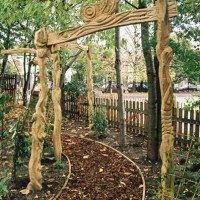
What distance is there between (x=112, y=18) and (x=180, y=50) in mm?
1478

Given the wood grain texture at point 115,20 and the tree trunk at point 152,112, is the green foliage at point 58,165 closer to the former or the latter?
the tree trunk at point 152,112

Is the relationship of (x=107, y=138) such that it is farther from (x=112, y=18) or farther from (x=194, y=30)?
(x=112, y=18)

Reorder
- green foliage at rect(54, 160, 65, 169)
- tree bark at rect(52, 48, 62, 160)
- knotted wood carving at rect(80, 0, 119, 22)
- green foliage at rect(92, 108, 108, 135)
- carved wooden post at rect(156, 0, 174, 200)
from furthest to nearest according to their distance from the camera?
green foliage at rect(92, 108, 108, 135) < tree bark at rect(52, 48, 62, 160) < green foliage at rect(54, 160, 65, 169) < knotted wood carving at rect(80, 0, 119, 22) < carved wooden post at rect(156, 0, 174, 200)

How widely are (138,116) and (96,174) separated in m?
3.79

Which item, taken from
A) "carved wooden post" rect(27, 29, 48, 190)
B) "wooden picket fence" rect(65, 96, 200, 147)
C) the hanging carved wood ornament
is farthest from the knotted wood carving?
"wooden picket fence" rect(65, 96, 200, 147)

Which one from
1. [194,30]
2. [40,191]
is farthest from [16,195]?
[194,30]

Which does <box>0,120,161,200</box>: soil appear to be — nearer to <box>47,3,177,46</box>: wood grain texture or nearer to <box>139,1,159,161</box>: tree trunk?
<box>139,1,159,161</box>: tree trunk

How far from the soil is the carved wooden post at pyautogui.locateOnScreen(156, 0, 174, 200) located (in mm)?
294

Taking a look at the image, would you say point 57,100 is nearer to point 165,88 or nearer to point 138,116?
point 165,88

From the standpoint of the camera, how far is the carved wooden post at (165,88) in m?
2.84

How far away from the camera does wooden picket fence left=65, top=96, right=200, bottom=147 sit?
22.4 ft

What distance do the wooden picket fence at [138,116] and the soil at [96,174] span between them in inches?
39.4

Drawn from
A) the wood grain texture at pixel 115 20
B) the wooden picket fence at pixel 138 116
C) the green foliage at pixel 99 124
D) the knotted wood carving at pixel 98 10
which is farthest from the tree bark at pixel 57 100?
the wooden picket fence at pixel 138 116

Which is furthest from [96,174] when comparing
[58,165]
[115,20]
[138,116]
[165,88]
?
[138,116]
